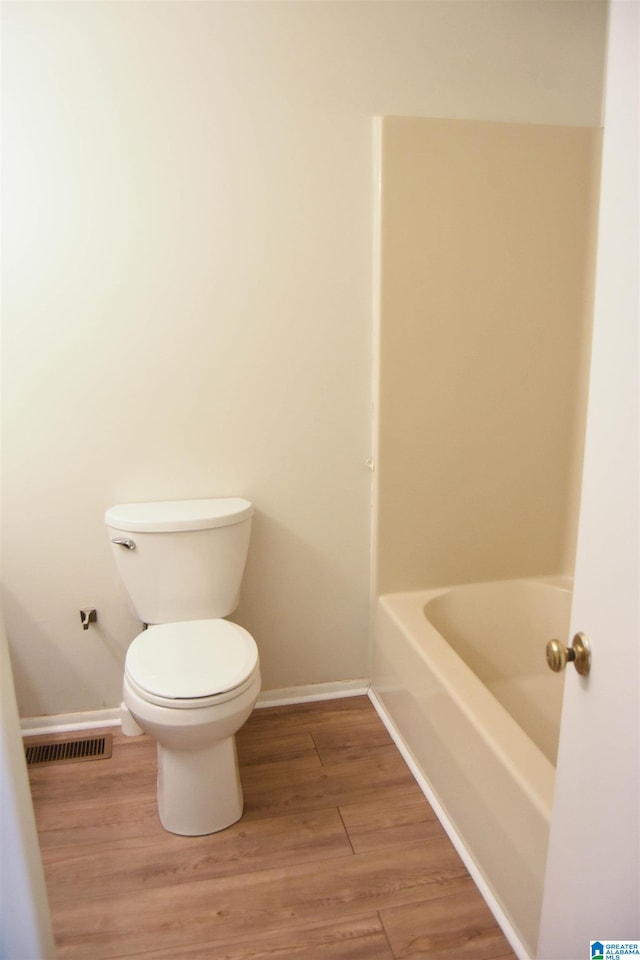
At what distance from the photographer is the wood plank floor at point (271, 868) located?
135 centimetres

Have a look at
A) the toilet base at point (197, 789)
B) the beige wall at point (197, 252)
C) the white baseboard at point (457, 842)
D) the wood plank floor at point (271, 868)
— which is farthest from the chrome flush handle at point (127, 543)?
the white baseboard at point (457, 842)

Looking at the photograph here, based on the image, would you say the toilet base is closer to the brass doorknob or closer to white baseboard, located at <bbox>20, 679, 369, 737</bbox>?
white baseboard, located at <bbox>20, 679, 369, 737</bbox>

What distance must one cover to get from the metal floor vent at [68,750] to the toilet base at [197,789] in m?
0.41

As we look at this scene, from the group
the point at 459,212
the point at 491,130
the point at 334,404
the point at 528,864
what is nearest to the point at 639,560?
the point at 528,864

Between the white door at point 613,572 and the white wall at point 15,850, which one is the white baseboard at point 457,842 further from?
the white wall at point 15,850

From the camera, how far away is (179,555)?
73.4 inches

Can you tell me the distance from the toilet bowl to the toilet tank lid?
308 mm

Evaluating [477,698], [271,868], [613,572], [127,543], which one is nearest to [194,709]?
[271,868]

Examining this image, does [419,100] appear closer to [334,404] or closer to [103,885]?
[334,404]

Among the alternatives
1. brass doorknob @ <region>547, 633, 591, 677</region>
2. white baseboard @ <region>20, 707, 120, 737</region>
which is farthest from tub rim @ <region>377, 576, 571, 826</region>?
white baseboard @ <region>20, 707, 120, 737</region>

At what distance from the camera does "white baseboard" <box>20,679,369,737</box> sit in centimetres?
208

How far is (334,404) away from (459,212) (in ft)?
2.39

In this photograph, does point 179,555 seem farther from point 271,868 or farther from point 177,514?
point 271,868

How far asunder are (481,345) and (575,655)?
1.38 metres
